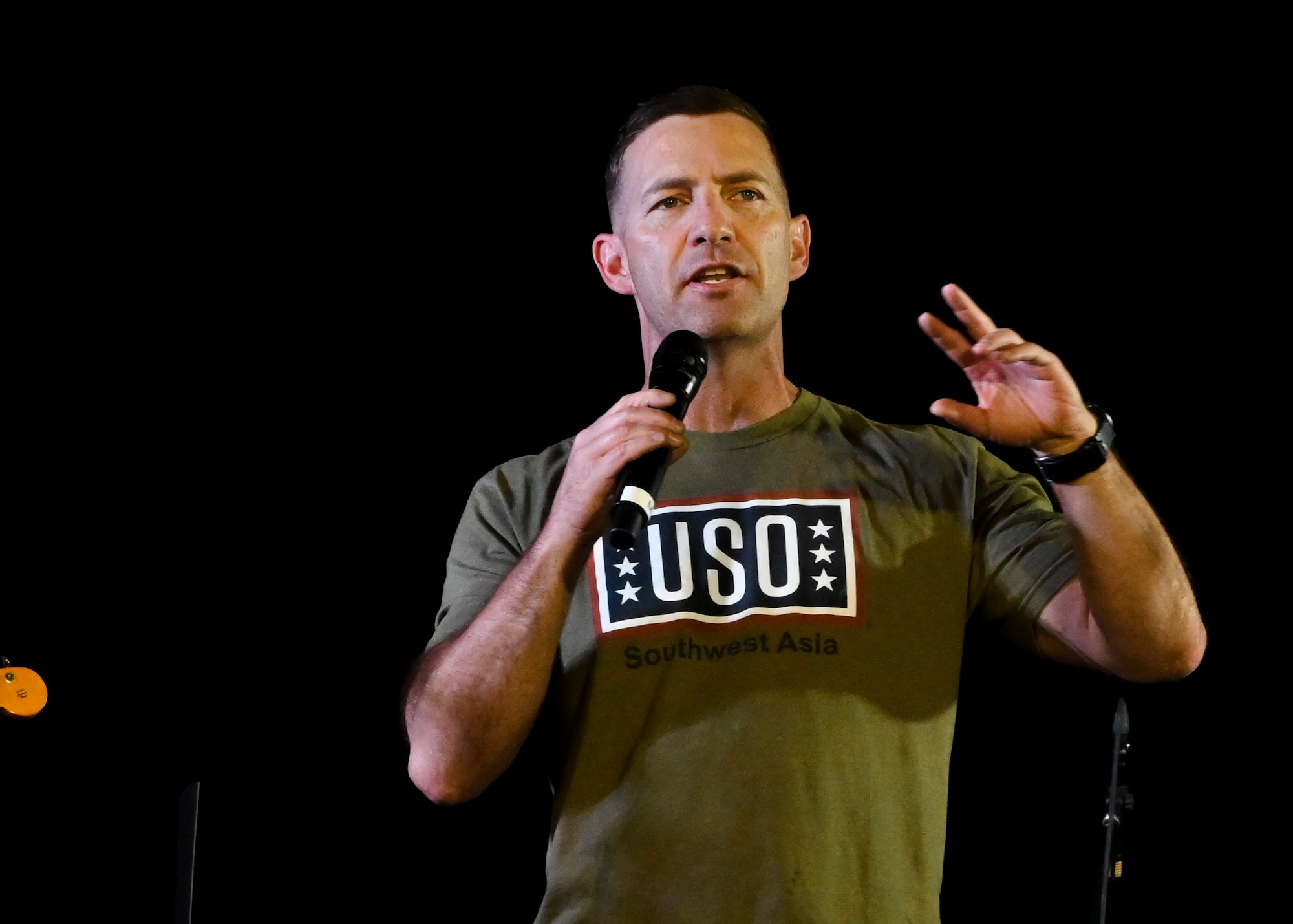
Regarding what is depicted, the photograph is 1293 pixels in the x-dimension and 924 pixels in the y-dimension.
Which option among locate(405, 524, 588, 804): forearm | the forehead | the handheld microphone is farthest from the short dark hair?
locate(405, 524, 588, 804): forearm

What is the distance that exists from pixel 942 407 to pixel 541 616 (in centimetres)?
58

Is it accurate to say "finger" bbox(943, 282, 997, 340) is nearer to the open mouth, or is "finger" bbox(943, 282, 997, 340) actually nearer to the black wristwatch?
the black wristwatch

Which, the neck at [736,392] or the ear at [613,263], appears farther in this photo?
the ear at [613,263]

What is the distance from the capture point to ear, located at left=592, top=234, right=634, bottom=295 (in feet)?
7.41

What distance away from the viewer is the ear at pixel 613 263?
2.26 meters

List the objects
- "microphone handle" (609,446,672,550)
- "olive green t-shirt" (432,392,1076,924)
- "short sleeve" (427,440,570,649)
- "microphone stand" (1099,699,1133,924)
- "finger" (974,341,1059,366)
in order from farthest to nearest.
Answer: "microphone stand" (1099,699,1133,924) < "short sleeve" (427,440,570,649) < "olive green t-shirt" (432,392,1076,924) < "finger" (974,341,1059,366) < "microphone handle" (609,446,672,550)

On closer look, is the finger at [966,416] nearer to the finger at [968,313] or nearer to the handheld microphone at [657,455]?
the finger at [968,313]

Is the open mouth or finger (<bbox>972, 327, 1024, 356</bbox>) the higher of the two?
the open mouth

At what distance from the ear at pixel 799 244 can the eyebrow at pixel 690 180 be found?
155mm

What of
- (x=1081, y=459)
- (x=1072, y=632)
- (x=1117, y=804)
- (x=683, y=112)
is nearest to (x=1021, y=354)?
(x=1081, y=459)

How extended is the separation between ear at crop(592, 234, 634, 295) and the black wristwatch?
32.2 inches

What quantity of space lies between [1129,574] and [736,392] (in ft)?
2.19

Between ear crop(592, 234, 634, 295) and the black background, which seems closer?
ear crop(592, 234, 634, 295)

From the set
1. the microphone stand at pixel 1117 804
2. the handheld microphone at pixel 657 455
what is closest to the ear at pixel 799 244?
the handheld microphone at pixel 657 455
